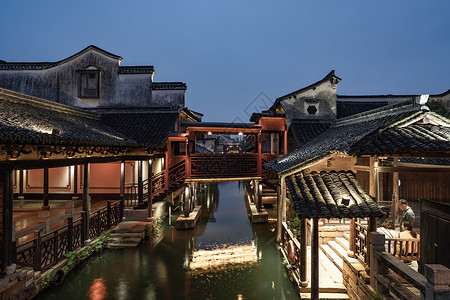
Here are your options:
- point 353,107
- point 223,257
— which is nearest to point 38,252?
point 223,257

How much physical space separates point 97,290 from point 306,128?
17.0 meters

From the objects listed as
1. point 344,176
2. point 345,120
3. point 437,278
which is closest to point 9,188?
point 344,176

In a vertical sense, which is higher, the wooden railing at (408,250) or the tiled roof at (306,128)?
the tiled roof at (306,128)

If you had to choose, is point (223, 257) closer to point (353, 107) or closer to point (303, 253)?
point (303, 253)

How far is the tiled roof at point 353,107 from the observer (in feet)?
71.3

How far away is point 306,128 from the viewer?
1994cm

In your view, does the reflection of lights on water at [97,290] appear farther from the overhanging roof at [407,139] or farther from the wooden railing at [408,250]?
the wooden railing at [408,250]

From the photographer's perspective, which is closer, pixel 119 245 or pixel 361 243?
pixel 361 243

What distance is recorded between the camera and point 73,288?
28.6ft

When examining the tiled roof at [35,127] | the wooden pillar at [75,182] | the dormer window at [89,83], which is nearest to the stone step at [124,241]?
the tiled roof at [35,127]

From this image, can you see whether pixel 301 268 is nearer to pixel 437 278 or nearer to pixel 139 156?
pixel 437 278

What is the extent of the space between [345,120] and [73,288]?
48.6 ft

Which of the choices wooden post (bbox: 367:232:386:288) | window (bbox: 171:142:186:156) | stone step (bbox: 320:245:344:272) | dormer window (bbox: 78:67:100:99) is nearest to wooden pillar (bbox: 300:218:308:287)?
stone step (bbox: 320:245:344:272)

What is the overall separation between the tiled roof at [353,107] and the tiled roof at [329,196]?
1552cm
